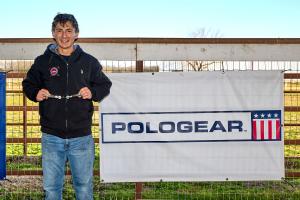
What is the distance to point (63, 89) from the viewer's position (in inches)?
166

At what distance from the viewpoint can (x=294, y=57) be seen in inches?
239

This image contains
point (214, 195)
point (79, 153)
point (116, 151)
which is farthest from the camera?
point (214, 195)

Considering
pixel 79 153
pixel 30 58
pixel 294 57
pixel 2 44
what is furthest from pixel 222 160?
pixel 2 44

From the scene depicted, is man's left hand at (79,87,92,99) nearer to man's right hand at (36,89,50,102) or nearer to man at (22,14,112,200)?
man at (22,14,112,200)

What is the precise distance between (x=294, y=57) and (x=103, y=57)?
2.47 meters

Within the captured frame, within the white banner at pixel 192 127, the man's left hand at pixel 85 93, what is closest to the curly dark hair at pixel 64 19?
the man's left hand at pixel 85 93

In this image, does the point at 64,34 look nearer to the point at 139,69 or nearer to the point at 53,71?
the point at 53,71

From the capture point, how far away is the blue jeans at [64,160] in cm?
423

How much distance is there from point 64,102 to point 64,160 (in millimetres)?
554

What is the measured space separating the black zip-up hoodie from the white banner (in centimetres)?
140

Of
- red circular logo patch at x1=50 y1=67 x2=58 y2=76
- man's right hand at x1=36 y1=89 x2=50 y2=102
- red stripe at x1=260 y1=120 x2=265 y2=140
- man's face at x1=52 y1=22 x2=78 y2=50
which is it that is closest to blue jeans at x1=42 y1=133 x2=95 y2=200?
man's right hand at x1=36 y1=89 x2=50 y2=102

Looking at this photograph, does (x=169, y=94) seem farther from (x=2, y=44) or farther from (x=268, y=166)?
(x=2, y=44)

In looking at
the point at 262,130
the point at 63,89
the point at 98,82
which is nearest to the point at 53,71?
the point at 63,89

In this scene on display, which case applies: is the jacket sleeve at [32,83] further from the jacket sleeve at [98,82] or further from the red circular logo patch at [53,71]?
the jacket sleeve at [98,82]
